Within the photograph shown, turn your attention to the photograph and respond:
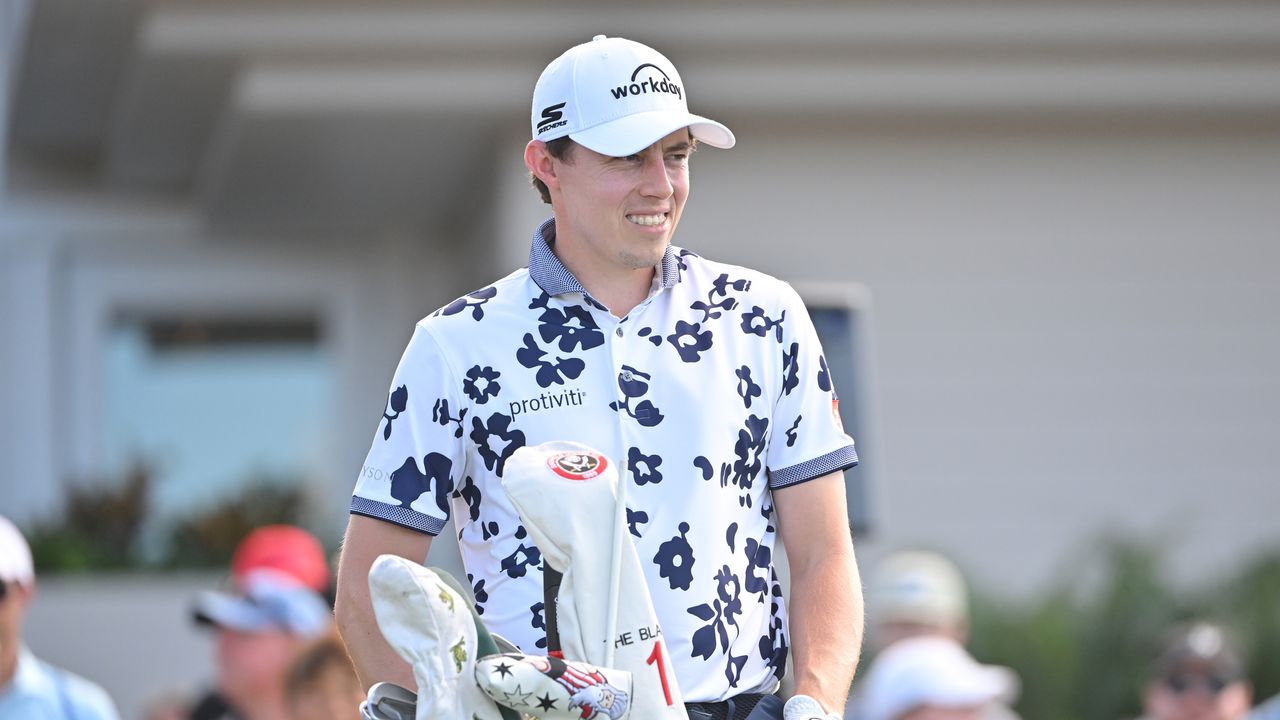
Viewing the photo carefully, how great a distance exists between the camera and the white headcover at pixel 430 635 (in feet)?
8.95

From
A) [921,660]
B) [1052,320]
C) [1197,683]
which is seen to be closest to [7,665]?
[921,660]

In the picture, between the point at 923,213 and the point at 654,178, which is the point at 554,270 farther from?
the point at 923,213

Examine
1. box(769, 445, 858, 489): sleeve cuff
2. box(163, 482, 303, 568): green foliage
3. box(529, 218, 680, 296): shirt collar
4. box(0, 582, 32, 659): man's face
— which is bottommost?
box(163, 482, 303, 568): green foliage

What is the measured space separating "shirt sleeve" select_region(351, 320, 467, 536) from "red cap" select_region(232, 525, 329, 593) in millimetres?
3929

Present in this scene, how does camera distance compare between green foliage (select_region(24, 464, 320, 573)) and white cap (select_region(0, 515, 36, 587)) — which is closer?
white cap (select_region(0, 515, 36, 587))

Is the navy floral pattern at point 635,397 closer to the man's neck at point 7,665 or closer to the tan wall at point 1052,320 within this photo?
the man's neck at point 7,665

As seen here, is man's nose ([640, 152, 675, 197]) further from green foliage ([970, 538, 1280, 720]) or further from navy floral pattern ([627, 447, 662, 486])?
green foliage ([970, 538, 1280, 720])

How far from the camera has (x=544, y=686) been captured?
2713 millimetres

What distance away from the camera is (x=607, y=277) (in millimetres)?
3348

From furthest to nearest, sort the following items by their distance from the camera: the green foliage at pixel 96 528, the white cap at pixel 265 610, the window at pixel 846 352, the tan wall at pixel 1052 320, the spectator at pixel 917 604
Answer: the tan wall at pixel 1052 320 → the green foliage at pixel 96 528 → the spectator at pixel 917 604 → the white cap at pixel 265 610 → the window at pixel 846 352

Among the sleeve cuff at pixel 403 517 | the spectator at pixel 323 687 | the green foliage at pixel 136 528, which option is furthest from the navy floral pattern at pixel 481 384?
the green foliage at pixel 136 528

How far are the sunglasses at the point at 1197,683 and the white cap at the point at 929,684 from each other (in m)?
0.86

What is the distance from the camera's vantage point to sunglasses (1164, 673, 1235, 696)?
691 centimetres

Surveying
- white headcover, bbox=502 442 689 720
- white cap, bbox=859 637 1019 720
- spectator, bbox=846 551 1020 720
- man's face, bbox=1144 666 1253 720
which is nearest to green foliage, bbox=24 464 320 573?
spectator, bbox=846 551 1020 720
